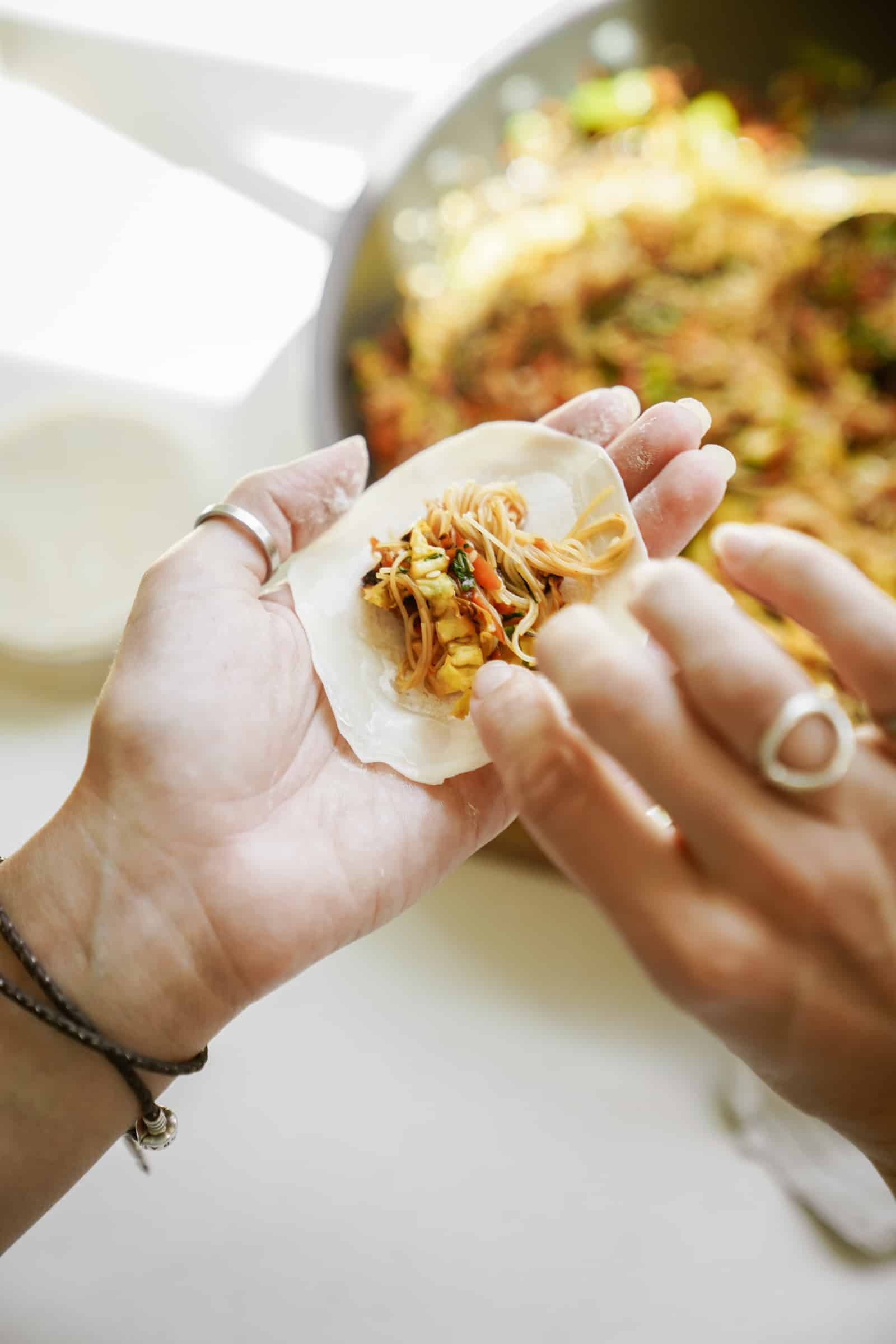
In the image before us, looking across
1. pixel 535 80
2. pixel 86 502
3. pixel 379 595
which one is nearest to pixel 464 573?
pixel 379 595

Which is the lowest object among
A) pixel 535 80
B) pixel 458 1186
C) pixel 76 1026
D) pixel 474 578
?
pixel 458 1186

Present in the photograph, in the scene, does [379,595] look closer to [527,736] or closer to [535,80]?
[527,736]

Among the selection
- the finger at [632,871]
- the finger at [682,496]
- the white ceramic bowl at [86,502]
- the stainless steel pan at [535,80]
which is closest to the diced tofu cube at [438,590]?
the finger at [682,496]

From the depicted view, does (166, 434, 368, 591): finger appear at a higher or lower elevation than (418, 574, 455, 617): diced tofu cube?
higher

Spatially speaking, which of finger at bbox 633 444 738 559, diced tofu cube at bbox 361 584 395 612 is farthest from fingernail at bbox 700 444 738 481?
diced tofu cube at bbox 361 584 395 612

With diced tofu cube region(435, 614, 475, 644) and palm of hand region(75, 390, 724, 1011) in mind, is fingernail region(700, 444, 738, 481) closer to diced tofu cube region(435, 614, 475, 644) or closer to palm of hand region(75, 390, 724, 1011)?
palm of hand region(75, 390, 724, 1011)
